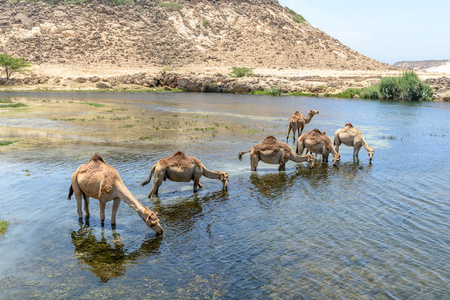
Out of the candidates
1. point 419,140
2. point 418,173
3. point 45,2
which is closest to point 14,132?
point 418,173

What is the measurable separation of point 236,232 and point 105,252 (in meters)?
3.03

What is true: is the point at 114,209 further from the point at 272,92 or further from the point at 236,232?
the point at 272,92

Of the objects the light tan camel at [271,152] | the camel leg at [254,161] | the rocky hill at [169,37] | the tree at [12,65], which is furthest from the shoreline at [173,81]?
the camel leg at [254,161]

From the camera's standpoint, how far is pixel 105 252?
830 centimetres

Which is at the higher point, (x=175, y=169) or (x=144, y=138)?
(x=175, y=169)

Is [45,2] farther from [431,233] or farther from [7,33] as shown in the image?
[431,233]

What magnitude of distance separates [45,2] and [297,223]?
9849cm

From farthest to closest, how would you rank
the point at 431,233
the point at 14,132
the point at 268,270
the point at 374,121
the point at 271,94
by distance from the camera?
1. the point at 271,94
2. the point at 374,121
3. the point at 14,132
4. the point at 431,233
5. the point at 268,270

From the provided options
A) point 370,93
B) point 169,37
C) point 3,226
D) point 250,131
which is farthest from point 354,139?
point 169,37

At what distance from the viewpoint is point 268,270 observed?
25.2ft

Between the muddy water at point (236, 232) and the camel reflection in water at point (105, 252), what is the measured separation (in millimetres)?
23

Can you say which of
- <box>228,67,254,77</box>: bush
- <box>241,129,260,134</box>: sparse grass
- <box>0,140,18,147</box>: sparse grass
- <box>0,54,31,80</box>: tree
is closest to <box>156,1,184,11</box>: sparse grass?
<box>228,67,254,77</box>: bush

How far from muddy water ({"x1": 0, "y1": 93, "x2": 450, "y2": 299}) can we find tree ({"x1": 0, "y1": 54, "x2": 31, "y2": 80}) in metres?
51.3

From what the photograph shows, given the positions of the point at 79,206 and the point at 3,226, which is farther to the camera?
the point at 79,206
